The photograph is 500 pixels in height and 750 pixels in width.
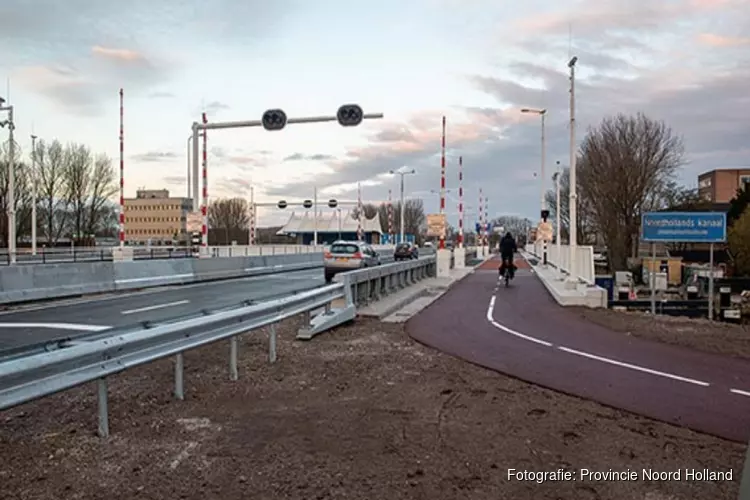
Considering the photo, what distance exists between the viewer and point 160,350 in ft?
19.5

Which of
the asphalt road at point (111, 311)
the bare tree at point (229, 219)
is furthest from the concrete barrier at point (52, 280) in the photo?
the bare tree at point (229, 219)

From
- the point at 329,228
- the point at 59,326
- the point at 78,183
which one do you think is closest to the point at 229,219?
the point at 329,228

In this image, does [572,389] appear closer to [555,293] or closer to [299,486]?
[299,486]

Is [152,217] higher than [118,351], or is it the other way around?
[152,217]

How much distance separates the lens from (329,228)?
105938 millimetres

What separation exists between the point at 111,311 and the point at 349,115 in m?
10.7

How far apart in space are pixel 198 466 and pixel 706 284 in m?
40.1

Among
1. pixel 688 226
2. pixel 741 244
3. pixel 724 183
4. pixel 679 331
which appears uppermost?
pixel 724 183

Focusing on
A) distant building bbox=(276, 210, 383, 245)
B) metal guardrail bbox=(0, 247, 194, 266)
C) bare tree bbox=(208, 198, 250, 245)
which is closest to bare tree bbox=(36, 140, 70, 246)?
metal guardrail bbox=(0, 247, 194, 266)

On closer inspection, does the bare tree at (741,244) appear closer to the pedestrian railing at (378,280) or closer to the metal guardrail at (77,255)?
the pedestrian railing at (378,280)

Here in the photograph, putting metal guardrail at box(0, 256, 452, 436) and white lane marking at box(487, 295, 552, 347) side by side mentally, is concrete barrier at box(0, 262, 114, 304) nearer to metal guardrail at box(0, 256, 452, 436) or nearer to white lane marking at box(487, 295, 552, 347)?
metal guardrail at box(0, 256, 452, 436)

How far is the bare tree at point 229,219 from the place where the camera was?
100375 millimetres

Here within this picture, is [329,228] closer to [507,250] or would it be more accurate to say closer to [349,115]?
[507,250]

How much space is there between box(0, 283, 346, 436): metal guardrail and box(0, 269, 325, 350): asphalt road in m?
1.43
